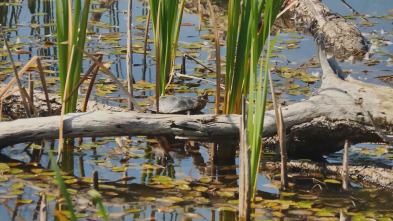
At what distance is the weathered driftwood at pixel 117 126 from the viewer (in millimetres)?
4254

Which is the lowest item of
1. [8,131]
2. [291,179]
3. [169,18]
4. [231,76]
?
[291,179]

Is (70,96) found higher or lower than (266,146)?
higher

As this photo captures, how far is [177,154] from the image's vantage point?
475cm

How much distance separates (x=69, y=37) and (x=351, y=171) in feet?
6.28

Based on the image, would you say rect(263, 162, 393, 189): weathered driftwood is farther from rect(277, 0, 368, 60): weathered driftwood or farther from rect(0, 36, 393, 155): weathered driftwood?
rect(277, 0, 368, 60): weathered driftwood

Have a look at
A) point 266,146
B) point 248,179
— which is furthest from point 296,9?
point 248,179

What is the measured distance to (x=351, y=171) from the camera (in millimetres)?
4512

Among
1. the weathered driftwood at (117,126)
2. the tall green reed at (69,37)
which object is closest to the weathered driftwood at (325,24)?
the weathered driftwood at (117,126)

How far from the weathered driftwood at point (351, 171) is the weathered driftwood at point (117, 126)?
19.4 inches

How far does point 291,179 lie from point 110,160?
1.13m

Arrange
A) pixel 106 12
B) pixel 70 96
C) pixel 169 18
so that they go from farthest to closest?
pixel 106 12
pixel 169 18
pixel 70 96

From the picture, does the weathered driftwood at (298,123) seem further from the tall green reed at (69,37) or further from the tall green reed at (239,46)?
the tall green reed at (69,37)

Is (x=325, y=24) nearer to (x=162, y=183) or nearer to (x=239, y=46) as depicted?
(x=239, y=46)

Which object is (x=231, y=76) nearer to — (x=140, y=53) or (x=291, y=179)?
(x=291, y=179)
